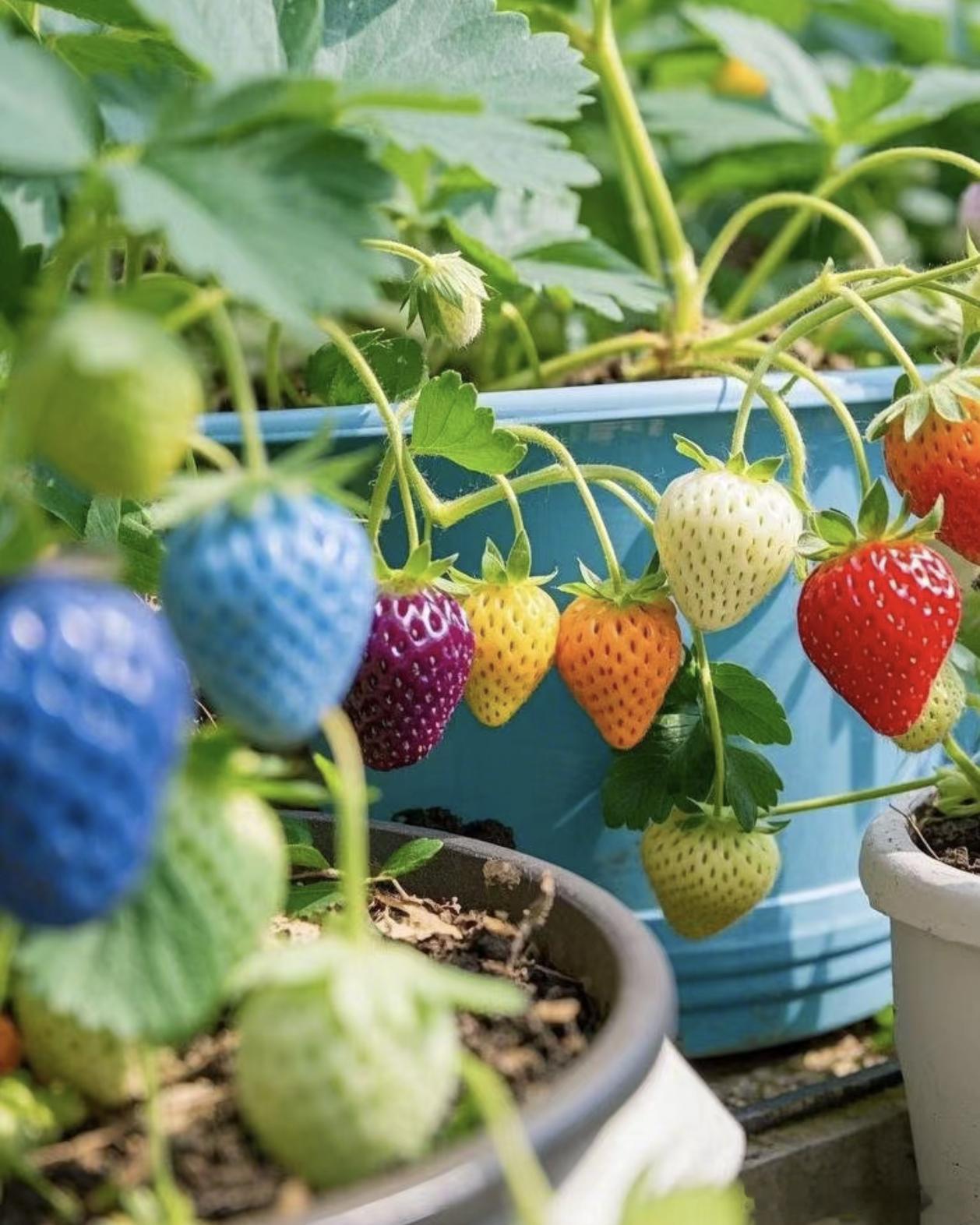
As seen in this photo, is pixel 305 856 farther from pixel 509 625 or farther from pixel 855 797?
pixel 855 797

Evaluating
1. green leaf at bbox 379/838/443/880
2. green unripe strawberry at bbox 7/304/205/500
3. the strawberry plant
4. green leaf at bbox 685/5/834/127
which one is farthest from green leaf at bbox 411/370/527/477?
green leaf at bbox 685/5/834/127

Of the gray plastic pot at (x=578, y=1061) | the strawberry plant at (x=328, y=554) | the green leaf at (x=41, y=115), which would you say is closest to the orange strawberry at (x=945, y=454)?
the strawberry plant at (x=328, y=554)

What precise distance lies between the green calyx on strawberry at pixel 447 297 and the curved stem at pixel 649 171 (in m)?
0.32

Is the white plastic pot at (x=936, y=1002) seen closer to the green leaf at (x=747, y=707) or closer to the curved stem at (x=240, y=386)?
the green leaf at (x=747, y=707)

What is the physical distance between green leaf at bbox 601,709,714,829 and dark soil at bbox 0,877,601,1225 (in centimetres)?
27

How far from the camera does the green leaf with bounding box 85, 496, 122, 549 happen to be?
2.96ft

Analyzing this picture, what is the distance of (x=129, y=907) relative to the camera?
1.85 feet

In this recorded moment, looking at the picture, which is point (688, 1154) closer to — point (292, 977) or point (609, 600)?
point (292, 977)

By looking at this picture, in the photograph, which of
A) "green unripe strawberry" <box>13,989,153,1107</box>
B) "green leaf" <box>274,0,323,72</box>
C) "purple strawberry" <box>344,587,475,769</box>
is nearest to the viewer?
"green unripe strawberry" <box>13,989,153,1107</box>

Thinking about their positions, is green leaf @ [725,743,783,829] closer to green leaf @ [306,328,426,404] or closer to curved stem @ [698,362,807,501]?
curved stem @ [698,362,807,501]

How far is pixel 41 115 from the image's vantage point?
1.85 ft

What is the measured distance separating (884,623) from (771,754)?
281mm

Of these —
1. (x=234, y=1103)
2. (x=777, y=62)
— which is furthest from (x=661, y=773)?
(x=777, y=62)

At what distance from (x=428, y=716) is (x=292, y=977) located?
0.38 m
